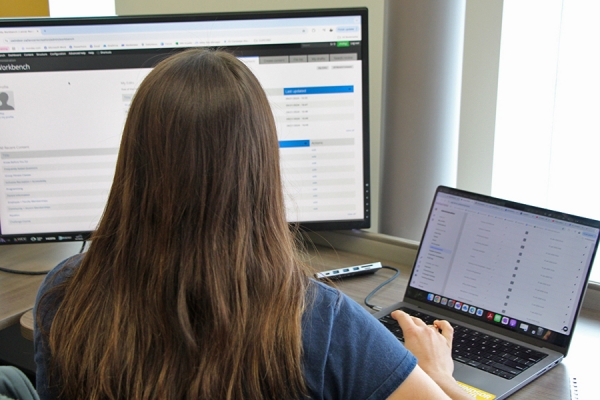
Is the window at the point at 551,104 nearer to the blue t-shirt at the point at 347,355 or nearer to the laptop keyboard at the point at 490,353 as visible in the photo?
the laptop keyboard at the point at 490,353

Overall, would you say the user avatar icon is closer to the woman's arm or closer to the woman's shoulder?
the woman's shoulder

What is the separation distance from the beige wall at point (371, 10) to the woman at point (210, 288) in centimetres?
99

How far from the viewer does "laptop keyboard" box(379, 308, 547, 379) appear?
0.93m

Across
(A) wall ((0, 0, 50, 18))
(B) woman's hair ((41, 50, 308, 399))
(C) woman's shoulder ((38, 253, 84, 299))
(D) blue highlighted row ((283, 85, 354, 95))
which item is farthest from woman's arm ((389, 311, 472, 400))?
(A) wall ((0, 0, 50, 18))

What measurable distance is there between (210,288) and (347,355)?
18 cm

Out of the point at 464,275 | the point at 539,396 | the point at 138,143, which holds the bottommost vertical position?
the point at 539,396

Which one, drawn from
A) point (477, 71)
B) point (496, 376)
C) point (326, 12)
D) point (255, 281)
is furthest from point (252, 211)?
point (477, 71)

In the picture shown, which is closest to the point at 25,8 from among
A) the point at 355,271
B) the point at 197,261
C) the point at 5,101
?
the point at 5,101

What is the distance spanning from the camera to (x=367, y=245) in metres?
1.46

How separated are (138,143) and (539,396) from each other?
655mm

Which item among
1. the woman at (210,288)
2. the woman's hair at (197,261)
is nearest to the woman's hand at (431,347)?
the woman at (210,288)

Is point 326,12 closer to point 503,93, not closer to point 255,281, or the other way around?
point 503,93

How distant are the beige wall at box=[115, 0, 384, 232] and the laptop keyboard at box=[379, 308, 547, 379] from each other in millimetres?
705

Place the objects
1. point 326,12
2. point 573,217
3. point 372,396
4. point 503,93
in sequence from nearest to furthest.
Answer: point 372,396
point 573,217
point 326,12
point 503,93
